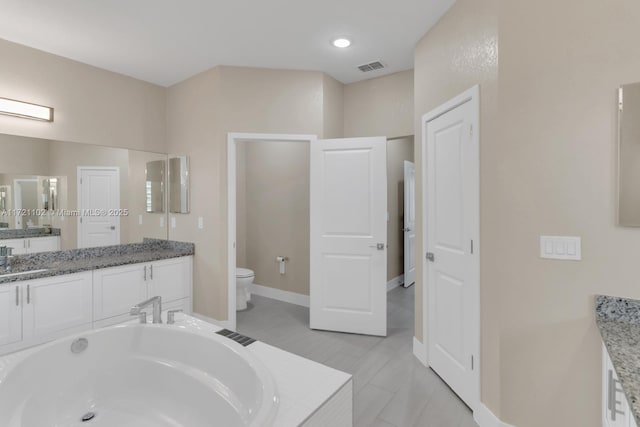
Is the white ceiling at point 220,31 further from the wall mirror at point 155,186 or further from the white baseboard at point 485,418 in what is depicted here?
the white baseboard at point 485,418

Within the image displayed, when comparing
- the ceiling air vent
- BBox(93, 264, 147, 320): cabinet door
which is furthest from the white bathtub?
the ceiling air vent

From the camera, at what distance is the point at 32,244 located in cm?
280

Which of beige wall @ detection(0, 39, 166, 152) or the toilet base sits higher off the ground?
beige wall @ detection(0, 39, 166, 152)

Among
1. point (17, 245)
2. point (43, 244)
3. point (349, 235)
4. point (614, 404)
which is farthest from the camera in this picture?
point (349, 235)

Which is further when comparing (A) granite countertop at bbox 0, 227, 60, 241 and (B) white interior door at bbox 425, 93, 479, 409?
(A) granite countertop at bbox 0, 227, 60, 241

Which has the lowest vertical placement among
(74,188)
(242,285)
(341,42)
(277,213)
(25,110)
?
(242,285)

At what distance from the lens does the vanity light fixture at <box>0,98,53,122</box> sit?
2.63m

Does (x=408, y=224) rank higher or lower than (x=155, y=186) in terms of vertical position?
lower

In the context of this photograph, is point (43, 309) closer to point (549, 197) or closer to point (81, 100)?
point (81, 100)

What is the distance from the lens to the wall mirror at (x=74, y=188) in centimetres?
271

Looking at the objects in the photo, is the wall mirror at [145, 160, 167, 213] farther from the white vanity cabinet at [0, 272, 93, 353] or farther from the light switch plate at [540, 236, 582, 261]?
the light switch plate at [540, 236, 582, 261]

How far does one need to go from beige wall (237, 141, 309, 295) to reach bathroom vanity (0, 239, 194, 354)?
4.08 feet

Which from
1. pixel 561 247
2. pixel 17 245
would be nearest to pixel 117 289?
pixel 17 245

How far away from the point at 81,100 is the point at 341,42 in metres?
2.53
